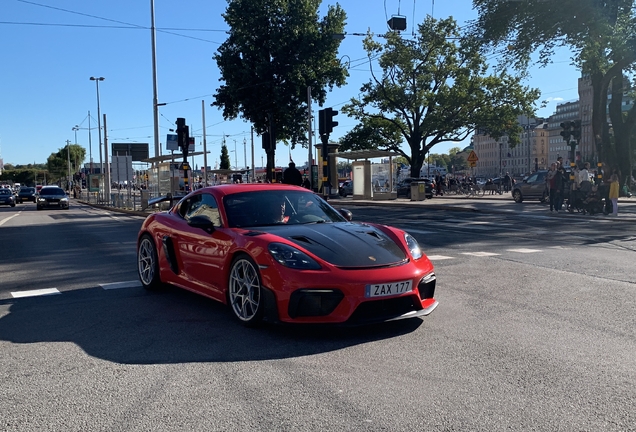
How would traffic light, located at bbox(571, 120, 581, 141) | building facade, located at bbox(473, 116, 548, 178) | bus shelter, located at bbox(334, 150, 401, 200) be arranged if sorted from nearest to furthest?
traffic light, located at bbox(571, 120, 581, 141)
bus shelter, located at bbox(334, 150, 401, 200)
building facade, located at bbox(473, 116, 548, 178)

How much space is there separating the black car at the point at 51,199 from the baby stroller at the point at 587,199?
31.3m

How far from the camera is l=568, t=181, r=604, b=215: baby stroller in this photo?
21.3 metres

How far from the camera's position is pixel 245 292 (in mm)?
5961

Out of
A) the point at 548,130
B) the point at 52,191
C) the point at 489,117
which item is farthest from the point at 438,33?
the point at 548,130

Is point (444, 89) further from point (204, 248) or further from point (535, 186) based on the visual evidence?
point (204, 248)

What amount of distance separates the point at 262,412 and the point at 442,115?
48.0m

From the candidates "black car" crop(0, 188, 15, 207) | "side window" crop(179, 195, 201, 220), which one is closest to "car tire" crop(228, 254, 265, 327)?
"side window" crop(179, 195, 201, 220)

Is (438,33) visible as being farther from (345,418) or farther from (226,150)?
(226,150)

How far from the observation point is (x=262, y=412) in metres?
3.81

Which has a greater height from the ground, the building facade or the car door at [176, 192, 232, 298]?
the building facade

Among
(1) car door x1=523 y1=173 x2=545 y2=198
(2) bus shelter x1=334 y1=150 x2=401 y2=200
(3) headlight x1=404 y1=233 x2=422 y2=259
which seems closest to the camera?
(3) headlight x1=404 y1=233 x2=422 y2=259

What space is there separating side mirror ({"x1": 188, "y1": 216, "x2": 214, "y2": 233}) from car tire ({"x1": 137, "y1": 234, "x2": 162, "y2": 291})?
1492 millimetres

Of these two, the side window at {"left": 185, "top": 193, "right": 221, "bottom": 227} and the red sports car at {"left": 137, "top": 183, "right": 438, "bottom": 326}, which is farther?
the side window at {"left": 185, "top": 193, "right": 221, "bottom": 227}

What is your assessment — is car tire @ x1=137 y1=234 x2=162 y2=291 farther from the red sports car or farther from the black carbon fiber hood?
the black carbon fiber hood
